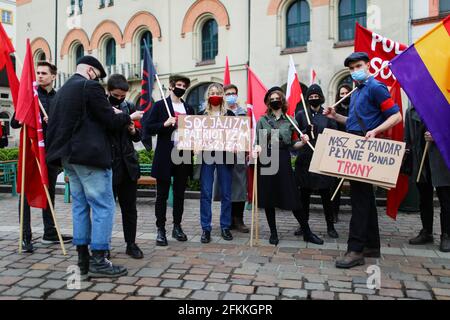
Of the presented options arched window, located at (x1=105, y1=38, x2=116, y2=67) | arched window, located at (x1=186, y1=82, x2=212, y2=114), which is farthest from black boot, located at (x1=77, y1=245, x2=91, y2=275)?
arched window, located at (x1=105, y1=38, x2=116, y2=67)

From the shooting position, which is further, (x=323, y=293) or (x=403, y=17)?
(x=403, y=17)

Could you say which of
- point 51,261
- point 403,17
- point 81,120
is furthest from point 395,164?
point 403,17

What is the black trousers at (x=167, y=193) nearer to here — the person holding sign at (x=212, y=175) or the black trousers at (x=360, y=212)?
the person holding sign at (x=212, y=175)

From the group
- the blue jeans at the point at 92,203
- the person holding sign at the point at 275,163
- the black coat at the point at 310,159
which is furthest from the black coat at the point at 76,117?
the black coat at the point at 310,159

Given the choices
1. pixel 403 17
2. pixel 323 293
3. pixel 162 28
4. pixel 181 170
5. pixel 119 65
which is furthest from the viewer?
pixel 119 65

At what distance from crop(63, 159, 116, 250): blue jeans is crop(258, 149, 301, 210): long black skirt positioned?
6.81 feet

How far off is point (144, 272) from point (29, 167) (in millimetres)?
2135

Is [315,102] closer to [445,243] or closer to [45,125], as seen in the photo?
[445,243]

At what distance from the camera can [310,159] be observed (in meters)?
6.02

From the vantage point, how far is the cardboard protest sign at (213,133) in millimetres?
5391

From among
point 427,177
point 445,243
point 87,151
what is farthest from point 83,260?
point 427,177

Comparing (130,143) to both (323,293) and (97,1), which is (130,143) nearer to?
(323,293)

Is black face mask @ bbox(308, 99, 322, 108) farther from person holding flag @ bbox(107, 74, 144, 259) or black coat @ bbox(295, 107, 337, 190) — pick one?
person holding flag @ bbox(107, 74, 144, 259)

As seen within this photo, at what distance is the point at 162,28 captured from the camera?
2194 cm
